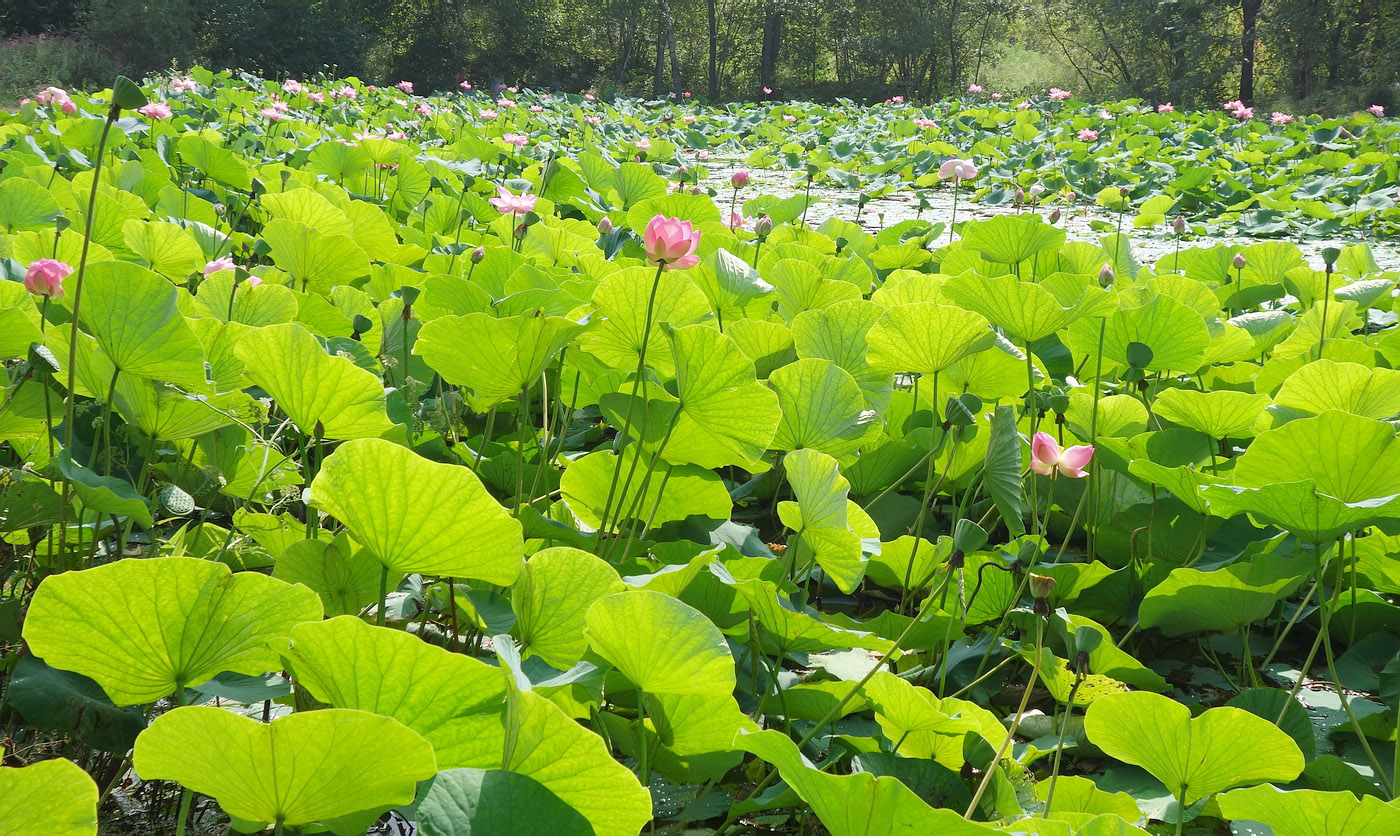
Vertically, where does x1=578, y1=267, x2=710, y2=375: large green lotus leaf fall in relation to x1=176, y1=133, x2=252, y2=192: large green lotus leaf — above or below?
below

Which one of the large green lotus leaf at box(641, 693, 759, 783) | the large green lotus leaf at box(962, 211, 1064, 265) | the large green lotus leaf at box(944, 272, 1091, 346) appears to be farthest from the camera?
the large green lotus leaf at box(962, 211, 1064, 265)

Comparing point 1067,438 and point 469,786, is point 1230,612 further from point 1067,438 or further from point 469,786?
point 469,786

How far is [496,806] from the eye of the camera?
0.42 meters

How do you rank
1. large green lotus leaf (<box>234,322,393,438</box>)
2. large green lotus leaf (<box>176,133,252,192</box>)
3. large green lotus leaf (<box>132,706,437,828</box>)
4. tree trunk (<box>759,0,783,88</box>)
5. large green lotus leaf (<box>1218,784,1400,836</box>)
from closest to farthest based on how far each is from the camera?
1. large green lotus leaf (<box>132,706,437,828</box>)
2. large green lotus leaf (<box>1218,784,1400,836</box>)
3. large green lotus leaf (<box>234,322,393,438</box>)
4. large green lotus leaf (<box>176,133,252,192</box>)
5. tree trunk (<box>759,0,783,88</box>)

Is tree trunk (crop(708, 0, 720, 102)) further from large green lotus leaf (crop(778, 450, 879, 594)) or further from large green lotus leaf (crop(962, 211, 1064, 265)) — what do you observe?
large green lotus leaf (crop(778, 450, 879, 594))

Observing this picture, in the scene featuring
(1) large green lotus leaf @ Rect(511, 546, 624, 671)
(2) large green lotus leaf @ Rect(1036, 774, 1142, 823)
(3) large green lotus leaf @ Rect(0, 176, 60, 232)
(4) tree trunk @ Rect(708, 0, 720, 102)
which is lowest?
(2) large green lotus leaf @ Rect(1036, 774, 1142, 823)

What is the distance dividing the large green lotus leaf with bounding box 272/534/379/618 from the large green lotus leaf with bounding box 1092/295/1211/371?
2.95 ft

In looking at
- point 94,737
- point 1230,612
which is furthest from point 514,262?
point 1230,612

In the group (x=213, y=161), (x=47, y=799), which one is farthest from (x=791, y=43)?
(x=47, y=799)

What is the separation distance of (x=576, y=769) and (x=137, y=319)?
555 millimetres

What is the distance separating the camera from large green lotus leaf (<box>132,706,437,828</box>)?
390 mm

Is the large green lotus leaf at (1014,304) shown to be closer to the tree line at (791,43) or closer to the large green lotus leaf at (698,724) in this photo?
the large green lotus leaf at (698,724)

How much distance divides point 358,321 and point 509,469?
0.94 feet

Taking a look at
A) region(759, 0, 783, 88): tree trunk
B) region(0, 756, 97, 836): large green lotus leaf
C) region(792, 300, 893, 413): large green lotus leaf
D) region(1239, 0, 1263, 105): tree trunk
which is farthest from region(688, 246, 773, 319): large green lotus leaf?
region(759, 0, 783, 88): tree trunk
